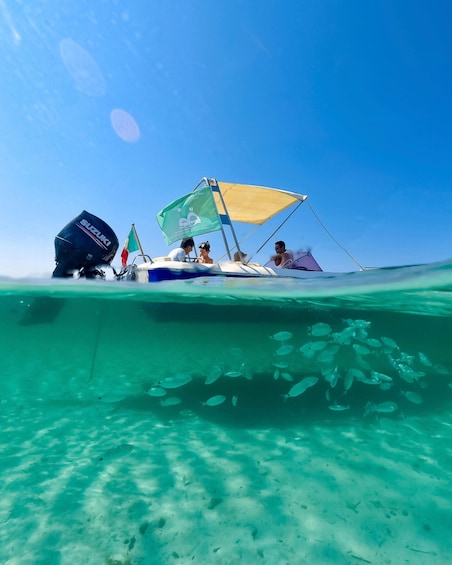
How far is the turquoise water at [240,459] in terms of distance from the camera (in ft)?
9.49

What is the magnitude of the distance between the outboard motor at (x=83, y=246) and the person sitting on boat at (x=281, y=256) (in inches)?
222

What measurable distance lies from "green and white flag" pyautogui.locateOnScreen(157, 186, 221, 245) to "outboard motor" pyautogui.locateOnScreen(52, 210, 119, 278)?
7.71ft

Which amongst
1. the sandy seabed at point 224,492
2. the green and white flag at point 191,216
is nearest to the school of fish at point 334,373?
the sandy seabed at point 224,492

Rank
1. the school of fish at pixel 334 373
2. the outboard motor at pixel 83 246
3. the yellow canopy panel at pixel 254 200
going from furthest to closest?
the yellow canopy panel at pixel 254 200 < the outboard motor at pixel 83 246 < the school of fish at pixel 334 373

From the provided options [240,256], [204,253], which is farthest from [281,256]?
[204,253]

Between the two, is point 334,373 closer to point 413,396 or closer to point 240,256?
point 413,396

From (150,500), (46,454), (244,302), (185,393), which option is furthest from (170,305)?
(150,500)

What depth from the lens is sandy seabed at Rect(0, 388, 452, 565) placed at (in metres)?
2.81

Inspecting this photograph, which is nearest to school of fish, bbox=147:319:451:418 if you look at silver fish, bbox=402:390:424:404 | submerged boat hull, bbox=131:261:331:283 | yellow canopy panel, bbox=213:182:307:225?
silver fish, bbox=402:390:424:404

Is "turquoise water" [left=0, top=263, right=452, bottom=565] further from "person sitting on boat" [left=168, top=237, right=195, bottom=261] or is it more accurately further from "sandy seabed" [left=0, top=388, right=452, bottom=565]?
"person sitting on boat" [left=168, top=237, right=195, bottom=261]

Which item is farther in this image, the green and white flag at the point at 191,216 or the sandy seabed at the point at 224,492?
the green and white flag at the point at 191,216

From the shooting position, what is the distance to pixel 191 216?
30.3 ft

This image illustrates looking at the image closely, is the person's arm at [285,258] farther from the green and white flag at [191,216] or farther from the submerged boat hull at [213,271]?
the green and white flag at [191,216]

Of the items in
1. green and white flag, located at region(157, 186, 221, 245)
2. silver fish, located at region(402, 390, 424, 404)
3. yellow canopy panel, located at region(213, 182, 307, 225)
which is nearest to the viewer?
silver fish, located at region(402, 390, 424, 404)
